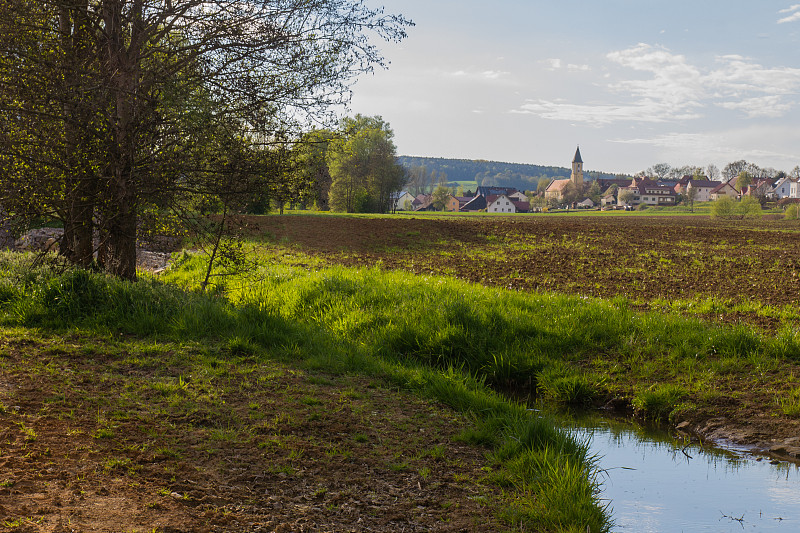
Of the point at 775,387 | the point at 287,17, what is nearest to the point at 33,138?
the point at 287,17

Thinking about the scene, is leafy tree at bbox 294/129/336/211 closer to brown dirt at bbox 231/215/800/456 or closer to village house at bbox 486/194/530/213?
brown dirt at bbox 231/215/800/456

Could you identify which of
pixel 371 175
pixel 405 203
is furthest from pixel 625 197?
pixel 371 175

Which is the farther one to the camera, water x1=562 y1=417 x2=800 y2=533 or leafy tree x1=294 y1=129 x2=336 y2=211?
leafy tree x1=294 y1=129 x2=336 y2=211

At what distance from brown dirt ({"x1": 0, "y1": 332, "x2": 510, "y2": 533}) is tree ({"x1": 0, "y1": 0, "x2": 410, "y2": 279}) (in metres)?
3.26

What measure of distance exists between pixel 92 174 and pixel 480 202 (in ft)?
483

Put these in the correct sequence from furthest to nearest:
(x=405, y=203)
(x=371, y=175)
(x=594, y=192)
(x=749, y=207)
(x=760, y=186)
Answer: (x=594, y=192) → (x=405, y=203) → (x=760, y=186) → (x=371, y=175) → (x=749, y=207)

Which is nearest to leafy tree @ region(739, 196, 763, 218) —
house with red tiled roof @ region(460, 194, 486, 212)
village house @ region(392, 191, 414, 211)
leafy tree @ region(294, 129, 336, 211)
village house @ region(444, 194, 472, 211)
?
leafy tree @ region(294, 129, 336, 211)

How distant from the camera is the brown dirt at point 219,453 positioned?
379 centimetres

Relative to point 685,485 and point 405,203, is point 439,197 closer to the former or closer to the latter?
point 405,203

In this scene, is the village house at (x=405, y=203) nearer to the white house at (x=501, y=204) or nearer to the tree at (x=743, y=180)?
the white house at (x=501, y=204)

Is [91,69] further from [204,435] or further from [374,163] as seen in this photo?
[374,163]

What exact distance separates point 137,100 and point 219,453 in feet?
21.9

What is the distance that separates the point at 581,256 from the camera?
22.0 metres

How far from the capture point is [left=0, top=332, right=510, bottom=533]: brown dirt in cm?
379
